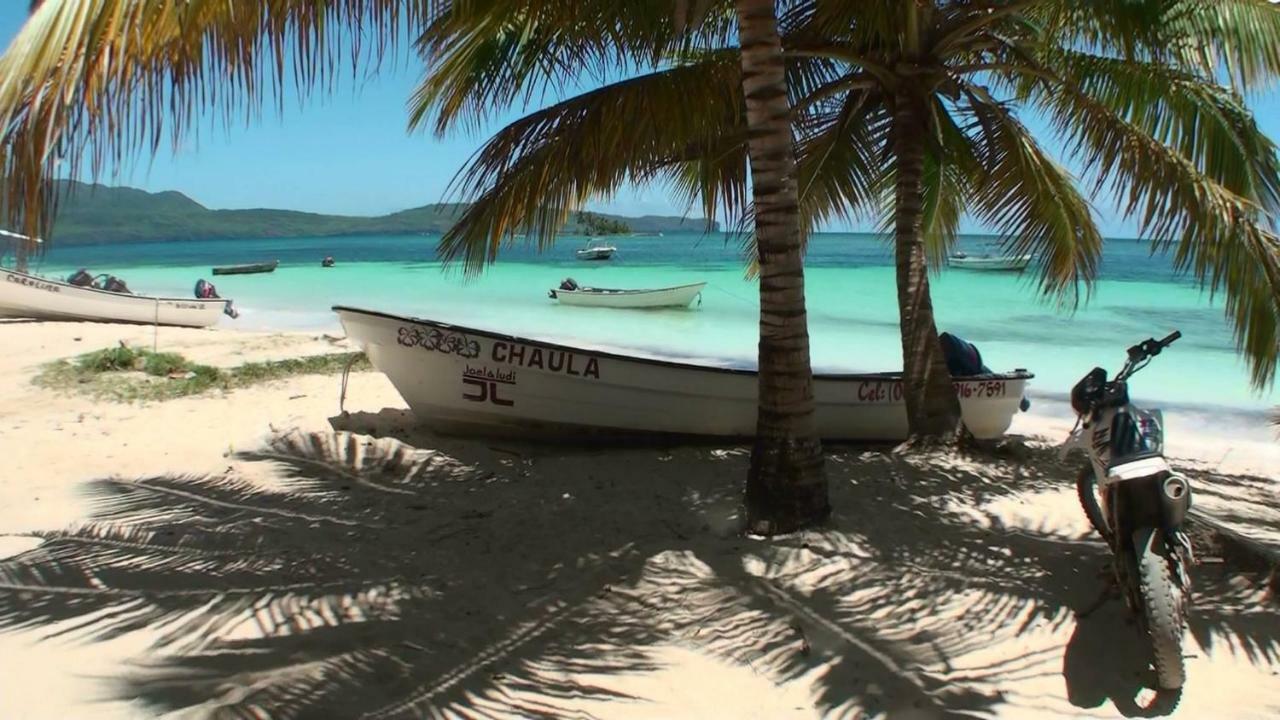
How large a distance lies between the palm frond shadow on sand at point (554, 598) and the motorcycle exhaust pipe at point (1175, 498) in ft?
1.97

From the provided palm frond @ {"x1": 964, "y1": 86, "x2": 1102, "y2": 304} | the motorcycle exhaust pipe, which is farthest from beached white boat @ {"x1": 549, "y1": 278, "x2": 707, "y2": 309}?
the motorcycle exhaust pipe

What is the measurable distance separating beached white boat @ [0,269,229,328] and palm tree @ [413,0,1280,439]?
35.3 ft

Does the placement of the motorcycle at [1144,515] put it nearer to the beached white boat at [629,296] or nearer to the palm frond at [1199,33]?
the palm frond at [1199,33]

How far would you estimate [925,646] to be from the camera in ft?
10.9

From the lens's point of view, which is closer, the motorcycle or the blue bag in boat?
the motorcycle

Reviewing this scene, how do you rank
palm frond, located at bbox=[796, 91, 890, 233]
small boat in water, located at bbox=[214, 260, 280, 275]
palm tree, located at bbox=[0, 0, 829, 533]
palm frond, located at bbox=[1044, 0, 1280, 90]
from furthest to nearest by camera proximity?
small boat in water, located at bbox=[214, 260, 280, 275]
palm frond, located at bbox=[796, 91, 890, 233]
palm frond, located at bbox=[1044, 0, 1280, 90]
palm tree, located at bbox=[0, 0, 829, 533]

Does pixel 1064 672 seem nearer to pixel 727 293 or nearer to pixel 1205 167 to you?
pixel 1205 167

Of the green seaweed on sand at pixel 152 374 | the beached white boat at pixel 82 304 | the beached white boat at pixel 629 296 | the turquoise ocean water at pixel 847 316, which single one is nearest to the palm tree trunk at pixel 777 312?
the turquoise ocean water at pixel 847 316

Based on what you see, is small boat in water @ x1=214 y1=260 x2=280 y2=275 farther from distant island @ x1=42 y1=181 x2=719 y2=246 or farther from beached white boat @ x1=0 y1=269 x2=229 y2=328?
distant island @ x1=42 y1=181 x2=719 y2=246

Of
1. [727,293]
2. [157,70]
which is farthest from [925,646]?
[727,293]

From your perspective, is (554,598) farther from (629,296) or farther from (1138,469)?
(629,296)

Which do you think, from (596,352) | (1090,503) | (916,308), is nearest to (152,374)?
(596,352)

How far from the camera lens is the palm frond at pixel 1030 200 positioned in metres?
6.64

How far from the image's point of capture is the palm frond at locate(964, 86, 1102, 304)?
6.64 meters
